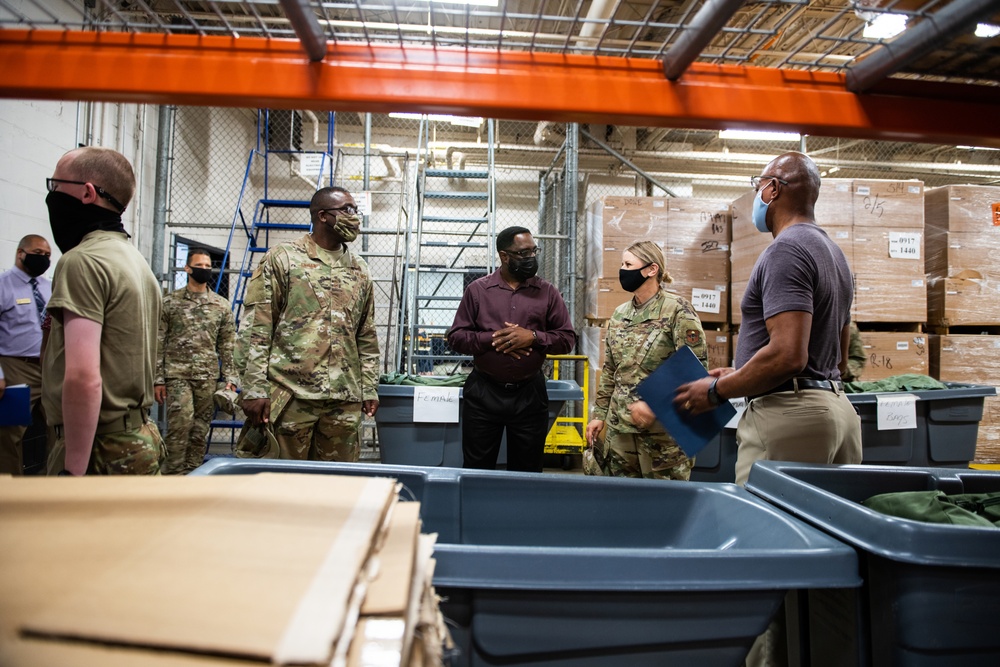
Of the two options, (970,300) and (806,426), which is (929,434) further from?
(806,426)

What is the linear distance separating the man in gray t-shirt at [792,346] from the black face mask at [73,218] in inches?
71.8

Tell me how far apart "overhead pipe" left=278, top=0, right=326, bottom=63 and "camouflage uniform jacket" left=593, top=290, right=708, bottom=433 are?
2.16 meters

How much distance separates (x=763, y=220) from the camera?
1.94 metres

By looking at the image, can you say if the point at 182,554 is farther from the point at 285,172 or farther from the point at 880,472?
the point at 285,172

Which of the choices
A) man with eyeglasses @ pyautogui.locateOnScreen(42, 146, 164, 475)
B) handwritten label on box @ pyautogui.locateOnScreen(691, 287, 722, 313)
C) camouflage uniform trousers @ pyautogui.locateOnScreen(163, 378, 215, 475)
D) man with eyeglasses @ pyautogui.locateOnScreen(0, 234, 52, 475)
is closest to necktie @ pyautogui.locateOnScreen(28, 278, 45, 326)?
man with eyeglasses @ pyautogui.locateOnScreen(0, 234, 52, 475)

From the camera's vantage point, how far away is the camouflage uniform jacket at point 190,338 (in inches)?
177

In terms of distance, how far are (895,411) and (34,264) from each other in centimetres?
597

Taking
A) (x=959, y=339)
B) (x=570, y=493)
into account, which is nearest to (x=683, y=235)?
(x=959, y=339)

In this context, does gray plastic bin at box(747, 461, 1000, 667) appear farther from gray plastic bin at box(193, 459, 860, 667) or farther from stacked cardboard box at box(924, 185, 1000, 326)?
stacked cardboard box at box(924, 185, 1000, 326)

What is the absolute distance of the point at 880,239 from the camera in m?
4.61

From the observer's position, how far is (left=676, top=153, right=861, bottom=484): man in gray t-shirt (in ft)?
5.10

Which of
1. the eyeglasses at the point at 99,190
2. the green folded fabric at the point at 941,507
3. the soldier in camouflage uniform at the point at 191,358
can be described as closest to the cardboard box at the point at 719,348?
the green folded fabric at the point at 941,507

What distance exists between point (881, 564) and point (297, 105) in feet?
4.18

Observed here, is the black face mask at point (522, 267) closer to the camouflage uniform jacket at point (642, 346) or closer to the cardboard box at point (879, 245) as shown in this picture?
the camouflage uniform jacket at point (642, 346)
